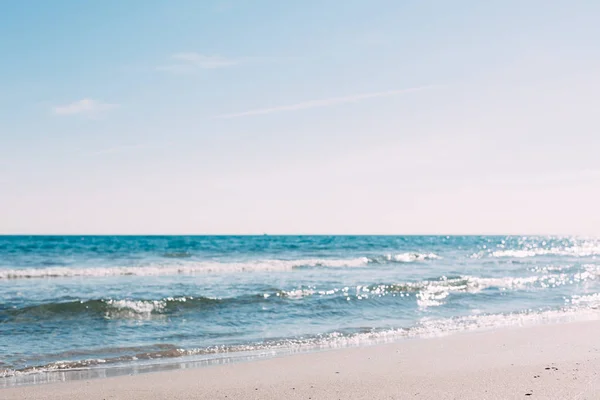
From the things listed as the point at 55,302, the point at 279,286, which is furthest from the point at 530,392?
the point at 279,286

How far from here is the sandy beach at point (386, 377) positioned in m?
7.18

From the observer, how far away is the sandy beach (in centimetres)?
718

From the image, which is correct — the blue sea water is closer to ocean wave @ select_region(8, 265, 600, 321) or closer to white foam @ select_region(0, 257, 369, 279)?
ocean wave @ select_region(8, 265, 600, 321)

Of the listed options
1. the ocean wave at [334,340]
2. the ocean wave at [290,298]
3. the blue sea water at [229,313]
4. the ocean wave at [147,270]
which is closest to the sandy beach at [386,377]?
the ocean wave at [334,340]

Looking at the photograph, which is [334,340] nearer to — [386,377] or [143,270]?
[386,377]

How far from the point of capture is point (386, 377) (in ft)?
26.7

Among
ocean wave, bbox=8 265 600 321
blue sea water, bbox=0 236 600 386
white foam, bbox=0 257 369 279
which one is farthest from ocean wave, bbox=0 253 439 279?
ocean wave, bbox=8 265 600 321

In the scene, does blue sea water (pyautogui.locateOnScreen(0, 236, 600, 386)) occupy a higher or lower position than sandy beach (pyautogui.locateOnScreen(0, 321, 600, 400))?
lower

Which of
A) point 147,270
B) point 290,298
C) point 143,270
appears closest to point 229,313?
point 290,298

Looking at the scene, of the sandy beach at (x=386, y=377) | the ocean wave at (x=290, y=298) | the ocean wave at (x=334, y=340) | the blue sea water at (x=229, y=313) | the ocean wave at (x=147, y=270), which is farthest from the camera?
the ocean wave at (x=147, y=270)

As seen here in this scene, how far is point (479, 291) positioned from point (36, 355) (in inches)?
649

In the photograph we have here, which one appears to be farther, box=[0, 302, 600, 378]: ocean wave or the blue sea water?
the blue sea water

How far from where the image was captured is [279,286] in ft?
69.9

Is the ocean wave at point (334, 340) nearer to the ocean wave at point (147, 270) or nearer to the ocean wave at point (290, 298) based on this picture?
the ocean wave at point (290, 298)
